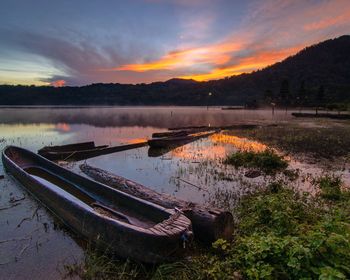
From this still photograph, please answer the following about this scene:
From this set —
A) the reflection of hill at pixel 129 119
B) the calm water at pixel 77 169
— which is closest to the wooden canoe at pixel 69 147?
the calm water at pixel 77 169

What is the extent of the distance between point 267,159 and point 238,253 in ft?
29.0

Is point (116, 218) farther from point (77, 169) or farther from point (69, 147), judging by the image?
point (69, 147)

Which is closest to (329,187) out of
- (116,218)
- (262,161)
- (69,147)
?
(262,161)

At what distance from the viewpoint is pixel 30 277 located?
5.29 metres

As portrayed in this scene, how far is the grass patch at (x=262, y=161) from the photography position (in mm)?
12844

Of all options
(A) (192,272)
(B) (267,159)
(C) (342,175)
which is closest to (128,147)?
(B) (267,159)

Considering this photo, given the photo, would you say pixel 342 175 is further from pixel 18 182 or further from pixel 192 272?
pixel 18 182

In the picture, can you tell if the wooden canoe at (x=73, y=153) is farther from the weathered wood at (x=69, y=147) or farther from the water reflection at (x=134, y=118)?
the water reflection at (x=134, y=118)

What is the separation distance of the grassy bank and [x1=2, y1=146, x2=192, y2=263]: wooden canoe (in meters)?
0.34

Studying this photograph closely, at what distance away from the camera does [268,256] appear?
4574 mm

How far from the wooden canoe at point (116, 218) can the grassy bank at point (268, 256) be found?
1.13 ft

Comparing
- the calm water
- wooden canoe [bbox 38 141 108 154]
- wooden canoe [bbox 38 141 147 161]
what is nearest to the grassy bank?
the calm water

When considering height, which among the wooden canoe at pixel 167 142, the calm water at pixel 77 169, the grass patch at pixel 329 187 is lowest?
the calm water at pixel 77 169

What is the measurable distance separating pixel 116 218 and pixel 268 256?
168 inches
